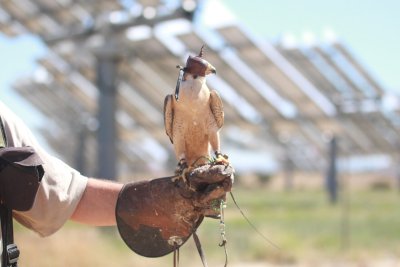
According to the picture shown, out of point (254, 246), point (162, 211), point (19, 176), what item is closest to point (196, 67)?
point (162, 211)

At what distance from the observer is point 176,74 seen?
503 inches

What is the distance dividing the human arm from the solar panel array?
697cm

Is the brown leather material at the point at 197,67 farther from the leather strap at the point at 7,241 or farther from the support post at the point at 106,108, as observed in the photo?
the support post at the point at 106,108

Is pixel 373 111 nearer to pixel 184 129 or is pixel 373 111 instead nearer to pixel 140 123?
pixel 140 123

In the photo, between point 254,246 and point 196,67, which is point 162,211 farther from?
point 254,246

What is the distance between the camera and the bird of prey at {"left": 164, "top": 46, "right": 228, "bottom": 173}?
1800 mm

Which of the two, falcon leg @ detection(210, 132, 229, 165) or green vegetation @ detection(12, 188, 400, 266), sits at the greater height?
falcon leg @ detection(210, 132, 229, 165)

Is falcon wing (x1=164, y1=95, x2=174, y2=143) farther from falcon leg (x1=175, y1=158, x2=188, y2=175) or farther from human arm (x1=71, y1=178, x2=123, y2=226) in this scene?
human arm (x1=71, y1=178, x2=123, y2=226)

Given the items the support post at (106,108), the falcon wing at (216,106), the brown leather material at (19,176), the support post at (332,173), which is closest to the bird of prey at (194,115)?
the falcon wing at (216,106)

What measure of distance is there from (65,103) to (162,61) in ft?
36.0

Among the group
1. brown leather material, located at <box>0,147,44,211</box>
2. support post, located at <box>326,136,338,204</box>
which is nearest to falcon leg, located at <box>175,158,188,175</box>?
brown leather material, located at <box>0,147,44,211</box>

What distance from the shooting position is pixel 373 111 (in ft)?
51.5

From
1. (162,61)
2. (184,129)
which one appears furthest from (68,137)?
(184,129)

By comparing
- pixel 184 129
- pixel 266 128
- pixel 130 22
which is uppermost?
pixel 130 22
